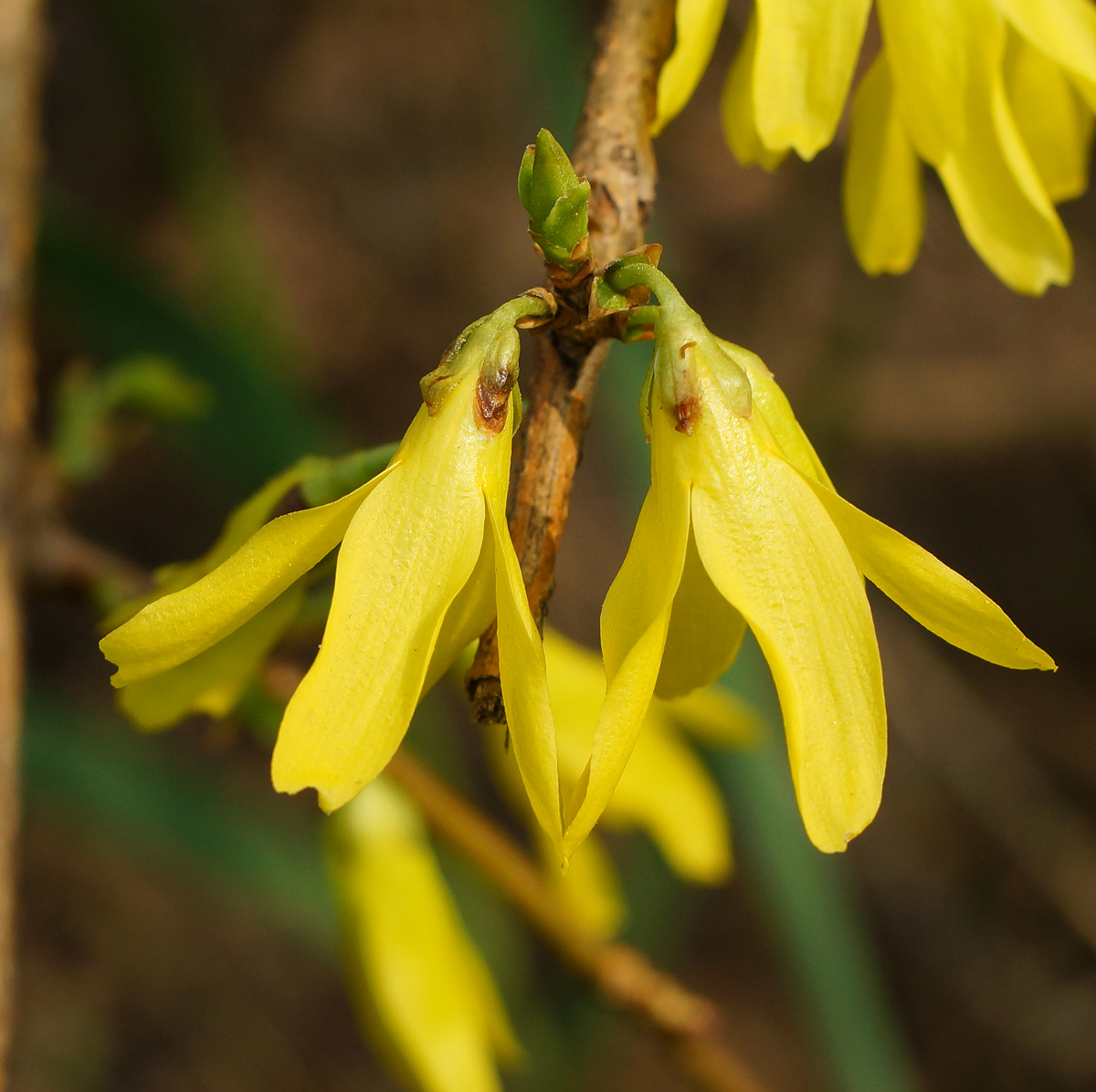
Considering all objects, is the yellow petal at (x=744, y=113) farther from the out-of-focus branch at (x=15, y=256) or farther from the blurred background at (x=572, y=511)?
the blurred background at (x=572, y=511)

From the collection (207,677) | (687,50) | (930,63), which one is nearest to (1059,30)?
(930,63)

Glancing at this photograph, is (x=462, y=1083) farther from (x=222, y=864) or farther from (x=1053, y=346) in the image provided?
(x=1053, y=346)

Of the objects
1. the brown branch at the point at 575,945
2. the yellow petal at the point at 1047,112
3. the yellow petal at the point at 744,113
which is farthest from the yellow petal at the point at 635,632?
the brown branch at the point at 575,945

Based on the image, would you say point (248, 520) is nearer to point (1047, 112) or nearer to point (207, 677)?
point (207, 677)

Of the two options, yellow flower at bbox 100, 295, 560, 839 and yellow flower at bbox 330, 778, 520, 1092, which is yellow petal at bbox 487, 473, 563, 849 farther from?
yellow flower at bbox 330, 778, 520, 1092

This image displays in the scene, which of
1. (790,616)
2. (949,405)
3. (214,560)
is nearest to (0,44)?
(214,560)

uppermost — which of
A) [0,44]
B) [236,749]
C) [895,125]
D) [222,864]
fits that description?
[0,44]
